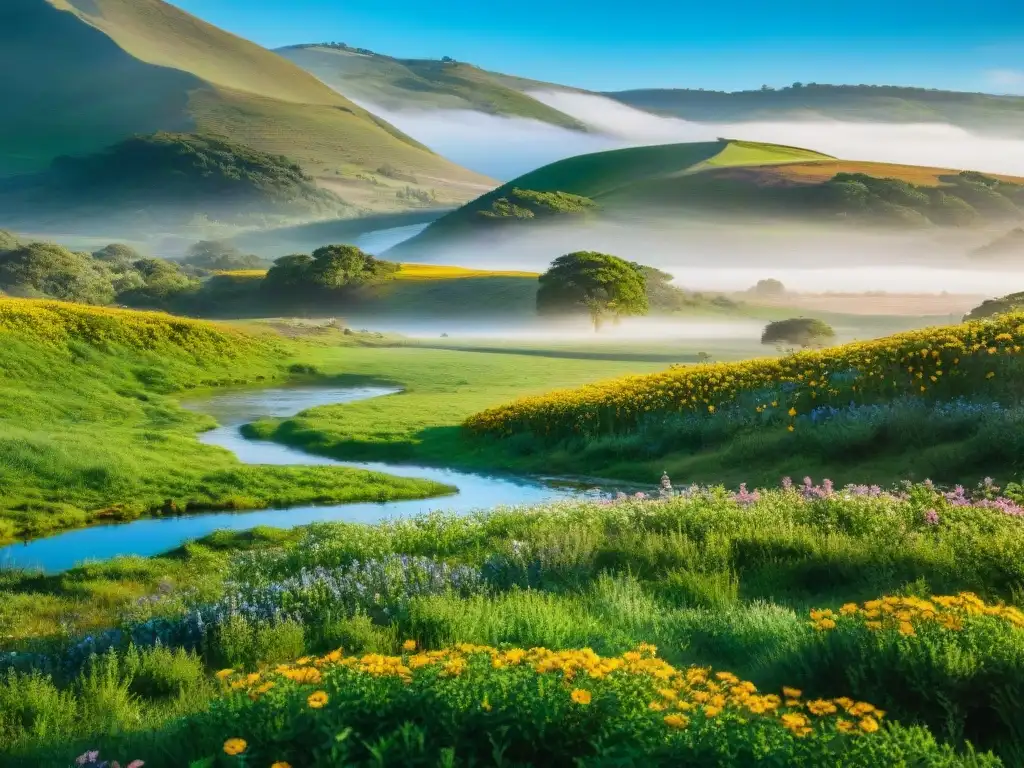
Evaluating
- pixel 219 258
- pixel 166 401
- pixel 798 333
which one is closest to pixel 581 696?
pixel 166 401

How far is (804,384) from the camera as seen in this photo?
→ 24.8 meters

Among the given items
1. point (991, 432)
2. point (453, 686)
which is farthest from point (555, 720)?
point (991, 432)

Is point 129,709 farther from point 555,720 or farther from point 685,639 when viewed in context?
point 685,639

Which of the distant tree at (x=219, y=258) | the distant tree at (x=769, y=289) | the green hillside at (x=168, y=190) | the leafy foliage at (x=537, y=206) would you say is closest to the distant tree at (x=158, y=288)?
the distant tree at (x=219, y=258)

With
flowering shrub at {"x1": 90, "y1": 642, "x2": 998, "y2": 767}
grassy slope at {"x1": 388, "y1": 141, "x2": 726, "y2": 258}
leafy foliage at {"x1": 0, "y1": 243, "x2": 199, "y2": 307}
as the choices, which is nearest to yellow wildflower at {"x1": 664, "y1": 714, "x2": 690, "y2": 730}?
flowering shrub at {"x1": 90, "y1": 642, "x2": 998, "y2": 767}

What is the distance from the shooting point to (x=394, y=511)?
67.4 ft

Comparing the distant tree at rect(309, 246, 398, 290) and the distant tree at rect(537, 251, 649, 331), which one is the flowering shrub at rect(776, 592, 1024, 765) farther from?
the distant tree at rect(309, 246, 398, 290)

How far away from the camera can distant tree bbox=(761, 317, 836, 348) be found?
52906 mm

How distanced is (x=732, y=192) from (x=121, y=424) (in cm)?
8222

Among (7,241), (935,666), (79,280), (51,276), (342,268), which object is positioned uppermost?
(7,241)

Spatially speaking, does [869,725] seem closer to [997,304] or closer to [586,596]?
[586,596]

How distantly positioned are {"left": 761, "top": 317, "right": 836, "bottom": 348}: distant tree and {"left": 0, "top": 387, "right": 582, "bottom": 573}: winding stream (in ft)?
104

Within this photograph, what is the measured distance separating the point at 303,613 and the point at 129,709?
9.29 ft

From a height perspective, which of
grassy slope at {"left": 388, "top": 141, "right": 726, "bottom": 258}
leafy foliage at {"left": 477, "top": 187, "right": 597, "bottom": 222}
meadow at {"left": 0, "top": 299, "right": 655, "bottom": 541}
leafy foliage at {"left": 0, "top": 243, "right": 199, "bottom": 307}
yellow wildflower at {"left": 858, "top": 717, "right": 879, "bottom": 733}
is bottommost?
meadow at {"left": 0, "top": 299, "right": 655, "bottom": 541}
